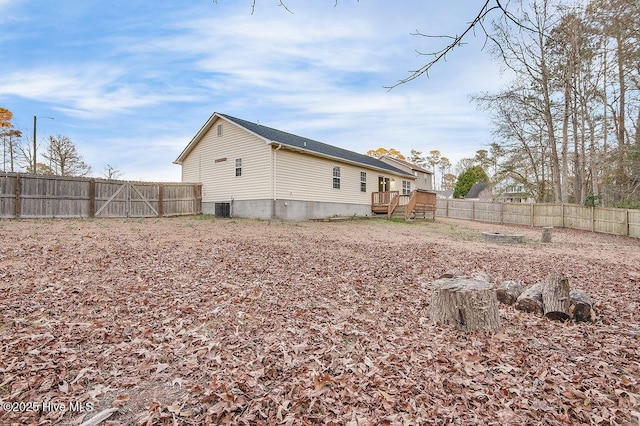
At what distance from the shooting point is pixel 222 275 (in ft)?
19.4

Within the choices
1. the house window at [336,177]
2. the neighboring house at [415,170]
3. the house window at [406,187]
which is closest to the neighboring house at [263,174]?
the house window at [336,177]

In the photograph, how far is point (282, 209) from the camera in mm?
15289

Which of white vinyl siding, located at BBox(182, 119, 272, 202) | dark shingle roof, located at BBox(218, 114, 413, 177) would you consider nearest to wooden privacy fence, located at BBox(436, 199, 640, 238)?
dark shingle roof, located at BBox(218, 114, 413, 177)

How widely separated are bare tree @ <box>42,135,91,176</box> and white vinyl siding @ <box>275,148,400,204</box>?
69.2ft

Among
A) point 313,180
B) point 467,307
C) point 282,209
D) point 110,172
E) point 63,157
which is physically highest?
point 63,157

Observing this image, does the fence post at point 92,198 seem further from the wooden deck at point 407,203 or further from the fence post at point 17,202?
the wooden deck at point 407,203

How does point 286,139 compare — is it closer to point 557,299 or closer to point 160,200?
point 160,200

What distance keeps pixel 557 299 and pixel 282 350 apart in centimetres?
375

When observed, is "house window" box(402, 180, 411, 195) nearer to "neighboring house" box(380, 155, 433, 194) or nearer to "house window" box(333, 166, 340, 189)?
"neighboring house" box(380, 155, 433, 194)

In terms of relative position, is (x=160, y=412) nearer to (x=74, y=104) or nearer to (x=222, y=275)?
(x=222, y=275)

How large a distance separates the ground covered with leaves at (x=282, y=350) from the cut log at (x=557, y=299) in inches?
7.9

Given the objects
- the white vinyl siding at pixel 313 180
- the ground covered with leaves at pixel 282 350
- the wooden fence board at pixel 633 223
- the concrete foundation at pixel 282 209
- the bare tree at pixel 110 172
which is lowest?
the ground covered with leaves at pixel 282 350

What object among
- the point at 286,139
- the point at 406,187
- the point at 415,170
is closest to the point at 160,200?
the point at 286,139

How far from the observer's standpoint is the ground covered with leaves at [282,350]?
94.4 inches
